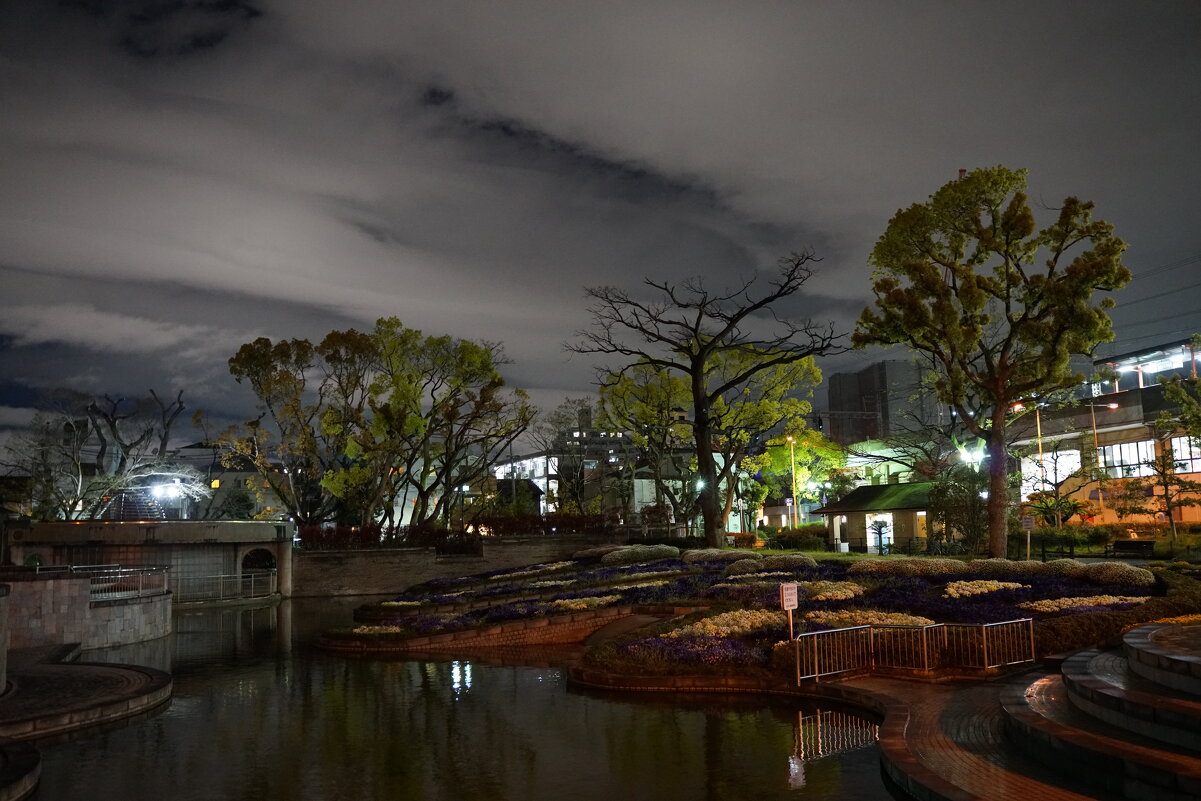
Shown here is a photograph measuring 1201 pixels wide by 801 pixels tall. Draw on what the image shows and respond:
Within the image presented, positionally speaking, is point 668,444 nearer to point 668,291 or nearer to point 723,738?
point 668,291

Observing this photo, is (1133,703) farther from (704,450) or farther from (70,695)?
(704,450)

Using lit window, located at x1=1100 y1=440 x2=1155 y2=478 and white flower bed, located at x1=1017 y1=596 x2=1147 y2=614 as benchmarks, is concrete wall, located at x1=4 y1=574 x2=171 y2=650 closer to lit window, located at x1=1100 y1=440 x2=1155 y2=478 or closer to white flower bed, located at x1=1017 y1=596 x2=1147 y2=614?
white flower bed, located at x1=1017 y1=596 x2=1147 y2=614

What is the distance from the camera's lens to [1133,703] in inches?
344

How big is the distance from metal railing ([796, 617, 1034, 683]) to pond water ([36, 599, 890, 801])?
139 centimetres

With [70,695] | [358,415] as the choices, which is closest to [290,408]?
[358,415]

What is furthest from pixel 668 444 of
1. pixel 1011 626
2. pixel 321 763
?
pixel 321 763

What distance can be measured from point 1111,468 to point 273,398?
48.4m

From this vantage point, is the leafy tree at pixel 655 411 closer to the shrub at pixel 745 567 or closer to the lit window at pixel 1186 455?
the shrub at pixel 745 567

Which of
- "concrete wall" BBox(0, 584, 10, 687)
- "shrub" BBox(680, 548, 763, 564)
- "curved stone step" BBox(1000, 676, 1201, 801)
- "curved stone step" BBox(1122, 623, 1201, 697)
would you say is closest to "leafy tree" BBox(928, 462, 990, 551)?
"shrub" BBox(680, 548, 763, 564)

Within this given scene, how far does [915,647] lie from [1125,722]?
5.67 meters

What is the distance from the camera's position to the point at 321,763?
10.7 metres

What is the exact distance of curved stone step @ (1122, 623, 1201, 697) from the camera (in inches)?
350

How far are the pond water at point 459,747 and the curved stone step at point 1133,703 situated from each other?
2.50 m

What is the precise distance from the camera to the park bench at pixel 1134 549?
105ft
